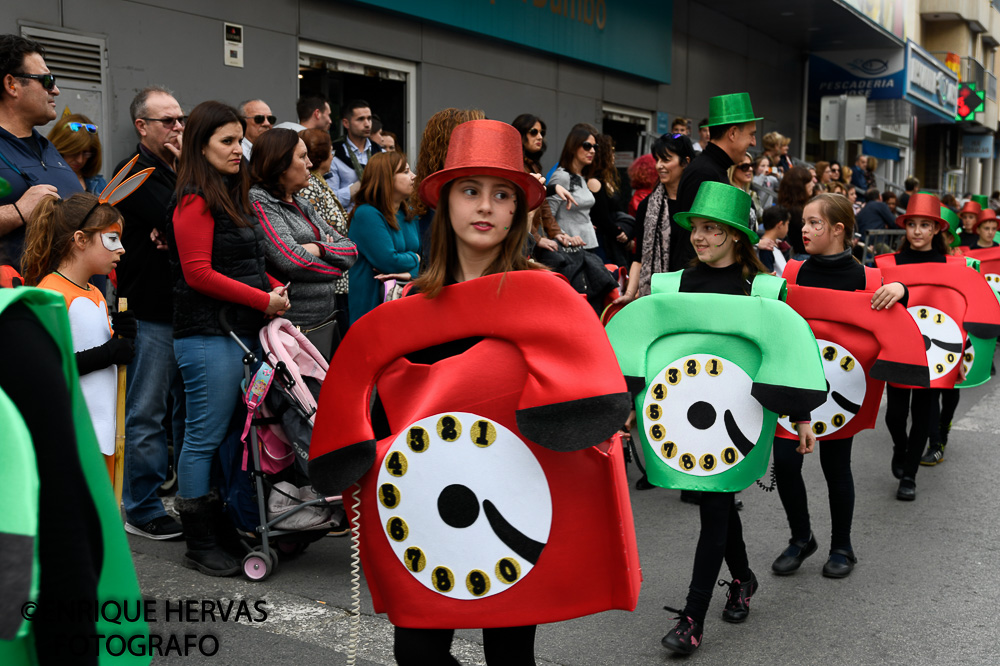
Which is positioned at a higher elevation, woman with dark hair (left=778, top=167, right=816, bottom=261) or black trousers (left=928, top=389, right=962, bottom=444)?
woman with dark hair (left=778, top=167, right=816, bottom=261)

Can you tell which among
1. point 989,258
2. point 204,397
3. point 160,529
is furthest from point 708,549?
point 989,258

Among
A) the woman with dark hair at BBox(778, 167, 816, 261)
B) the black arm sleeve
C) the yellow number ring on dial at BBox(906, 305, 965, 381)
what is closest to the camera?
the black arm sleeve

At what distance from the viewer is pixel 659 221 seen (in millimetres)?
6473

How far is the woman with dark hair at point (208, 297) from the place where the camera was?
453 centimetres

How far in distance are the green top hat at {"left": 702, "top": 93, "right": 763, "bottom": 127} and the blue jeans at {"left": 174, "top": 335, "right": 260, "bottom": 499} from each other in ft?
9.61

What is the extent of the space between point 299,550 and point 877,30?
2197cm

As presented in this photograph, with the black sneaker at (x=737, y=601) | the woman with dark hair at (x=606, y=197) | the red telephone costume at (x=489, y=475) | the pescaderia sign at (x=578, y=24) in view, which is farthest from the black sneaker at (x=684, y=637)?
the pescaderia sign at (x=578, y=24)

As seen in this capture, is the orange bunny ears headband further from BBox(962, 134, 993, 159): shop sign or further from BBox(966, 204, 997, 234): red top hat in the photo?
BBox(962, 134, 993, 159): shop sign

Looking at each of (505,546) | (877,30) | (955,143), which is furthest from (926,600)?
(955,143)

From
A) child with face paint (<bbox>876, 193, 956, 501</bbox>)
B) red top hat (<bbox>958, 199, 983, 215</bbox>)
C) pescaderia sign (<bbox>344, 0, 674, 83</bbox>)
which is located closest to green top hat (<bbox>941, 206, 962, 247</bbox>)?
child with face paint (<bbox>876, 193, 956, 501</bbox>)

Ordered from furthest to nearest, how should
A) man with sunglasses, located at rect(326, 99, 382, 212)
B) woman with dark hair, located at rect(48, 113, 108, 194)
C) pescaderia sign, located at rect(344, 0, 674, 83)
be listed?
pescaderia sign, located at rect(344, 0, 674, 83) < man with sunglasses, located at rect(326, 99, 382, 212) < woman with dark hair, located at rect(48, 113, 108, 194)

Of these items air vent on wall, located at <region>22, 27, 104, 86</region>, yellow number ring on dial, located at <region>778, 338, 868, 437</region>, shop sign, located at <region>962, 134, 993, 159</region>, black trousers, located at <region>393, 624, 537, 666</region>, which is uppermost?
shop sign, located at <region>962, 134, 993, 159</region>

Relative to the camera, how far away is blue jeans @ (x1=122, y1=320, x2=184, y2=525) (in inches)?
201

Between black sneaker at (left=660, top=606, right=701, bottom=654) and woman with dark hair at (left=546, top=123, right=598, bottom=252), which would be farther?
woman with dark hair at (left=546, top=123, right=598, bottom=252)
